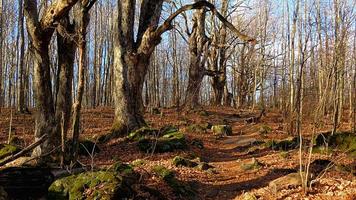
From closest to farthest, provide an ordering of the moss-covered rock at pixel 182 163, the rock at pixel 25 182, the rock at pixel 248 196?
1. the rock at pixel 25 182
2. the rock at pixel 248 196
3. the moss-covered rock at pixel 182 163

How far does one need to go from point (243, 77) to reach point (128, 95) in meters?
26.5

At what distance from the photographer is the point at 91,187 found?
18.8 ft

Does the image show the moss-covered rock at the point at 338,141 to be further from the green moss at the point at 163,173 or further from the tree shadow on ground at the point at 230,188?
the green moss at the point at 163,173

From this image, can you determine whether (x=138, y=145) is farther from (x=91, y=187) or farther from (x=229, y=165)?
(x=91, y=187)

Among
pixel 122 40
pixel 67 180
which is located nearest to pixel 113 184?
pixel 67 180

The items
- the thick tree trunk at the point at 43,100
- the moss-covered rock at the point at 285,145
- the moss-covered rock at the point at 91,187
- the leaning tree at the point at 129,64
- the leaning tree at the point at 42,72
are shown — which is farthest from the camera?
the leaning tree at the point at 129,64

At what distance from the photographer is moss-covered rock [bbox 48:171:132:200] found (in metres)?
5.57

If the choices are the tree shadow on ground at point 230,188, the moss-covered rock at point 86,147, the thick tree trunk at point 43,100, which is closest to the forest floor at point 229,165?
the tree shadow on ground at point 230,188

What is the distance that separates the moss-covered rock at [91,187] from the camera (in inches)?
219

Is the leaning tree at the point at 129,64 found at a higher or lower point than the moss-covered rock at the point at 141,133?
higher

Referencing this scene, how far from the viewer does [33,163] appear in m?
8.30

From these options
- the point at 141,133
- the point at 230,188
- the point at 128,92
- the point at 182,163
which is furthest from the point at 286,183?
the point at 128,92

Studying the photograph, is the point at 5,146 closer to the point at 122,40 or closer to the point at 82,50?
the point at 82,50

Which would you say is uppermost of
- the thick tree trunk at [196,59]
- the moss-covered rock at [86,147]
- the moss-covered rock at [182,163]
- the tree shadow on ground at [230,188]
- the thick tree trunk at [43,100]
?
the thick tree trunk at [196,59]
